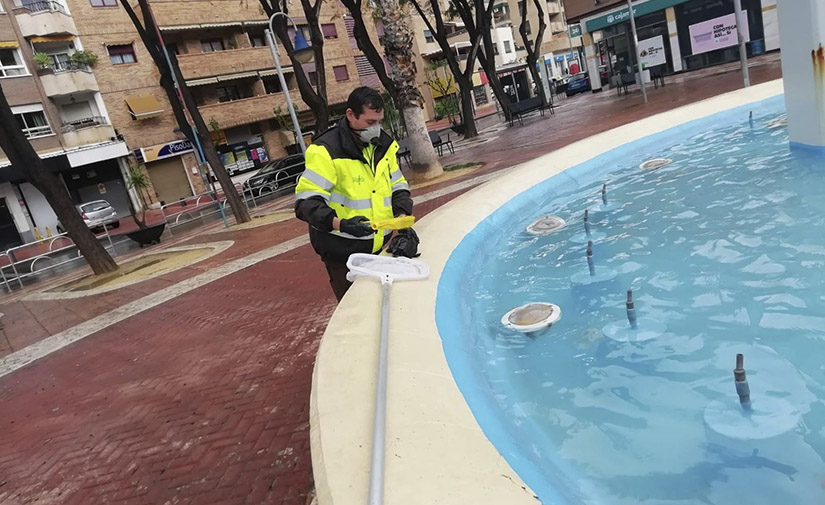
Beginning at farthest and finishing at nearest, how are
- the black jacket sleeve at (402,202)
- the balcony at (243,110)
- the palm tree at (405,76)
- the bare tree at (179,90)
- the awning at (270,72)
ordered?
1. the awning at (270,72)
2. the balcony at (243,110)
3. the bare tree at (179,90)
4. the palm tree at (405,76)
5. the black jacket sleeve at (402,202)

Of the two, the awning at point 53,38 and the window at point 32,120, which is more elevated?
the awning at point 53,38

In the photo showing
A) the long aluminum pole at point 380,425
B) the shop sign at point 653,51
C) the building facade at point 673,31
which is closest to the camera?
the long aluminum pole at point 380,425

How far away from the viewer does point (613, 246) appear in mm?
5441

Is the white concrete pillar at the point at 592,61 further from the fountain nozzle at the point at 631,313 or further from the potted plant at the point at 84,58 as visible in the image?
the fountain nozzle at the point at 631,313

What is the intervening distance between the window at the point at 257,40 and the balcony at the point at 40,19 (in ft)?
37.2

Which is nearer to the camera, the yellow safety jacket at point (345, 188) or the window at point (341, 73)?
the yellow safety jacket at point (345, 188)

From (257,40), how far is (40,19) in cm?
1297

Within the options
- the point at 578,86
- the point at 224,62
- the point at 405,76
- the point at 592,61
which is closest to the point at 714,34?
the point at 592,61

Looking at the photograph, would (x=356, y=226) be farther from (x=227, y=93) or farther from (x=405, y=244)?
(x=227, y=93)

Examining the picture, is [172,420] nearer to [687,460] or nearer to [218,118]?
[687,460]

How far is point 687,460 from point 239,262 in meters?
8.25

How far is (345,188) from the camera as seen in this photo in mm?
3896

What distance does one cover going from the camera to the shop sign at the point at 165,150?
103 ft

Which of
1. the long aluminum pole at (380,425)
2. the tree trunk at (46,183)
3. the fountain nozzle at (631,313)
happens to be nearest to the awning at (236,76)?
the tree trunk at (46,183)
